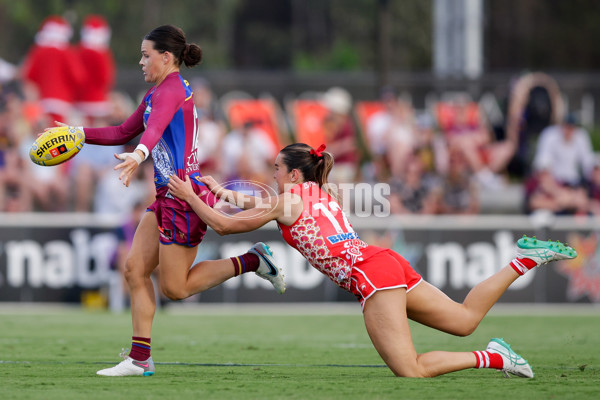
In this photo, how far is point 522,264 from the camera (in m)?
7.23

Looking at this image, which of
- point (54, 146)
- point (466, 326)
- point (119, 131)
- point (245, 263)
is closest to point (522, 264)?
point (466, 326)

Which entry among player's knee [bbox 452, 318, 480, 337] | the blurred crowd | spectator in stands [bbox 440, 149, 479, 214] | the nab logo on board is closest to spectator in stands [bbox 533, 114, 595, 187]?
the blurred crowd

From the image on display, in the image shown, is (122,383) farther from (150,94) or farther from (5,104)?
(5,104)

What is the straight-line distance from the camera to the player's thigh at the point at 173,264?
6992 millimetres

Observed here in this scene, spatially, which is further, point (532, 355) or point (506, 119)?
point (506, 119)

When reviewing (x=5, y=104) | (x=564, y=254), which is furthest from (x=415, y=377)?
(x=5, y=104)

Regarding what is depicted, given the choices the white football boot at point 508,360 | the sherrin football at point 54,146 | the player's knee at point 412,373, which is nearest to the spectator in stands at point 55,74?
the sherrin football at point 54,146

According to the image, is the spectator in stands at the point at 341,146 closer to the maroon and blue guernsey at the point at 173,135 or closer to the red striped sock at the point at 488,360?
the maroon and blue guernsey at the point at 173,135

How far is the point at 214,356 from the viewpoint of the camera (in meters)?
8.54

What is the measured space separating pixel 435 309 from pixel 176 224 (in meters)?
1.92

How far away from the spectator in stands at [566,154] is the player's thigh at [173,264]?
9542mm

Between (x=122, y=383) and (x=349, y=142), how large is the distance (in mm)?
9835

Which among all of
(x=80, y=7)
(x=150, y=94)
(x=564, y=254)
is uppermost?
(x=80, y=7)

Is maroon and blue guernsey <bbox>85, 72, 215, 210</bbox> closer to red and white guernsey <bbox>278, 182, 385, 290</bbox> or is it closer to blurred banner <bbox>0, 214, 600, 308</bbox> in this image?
red and white guernsey <bbox>278, 182, 385, 290</bbox>
